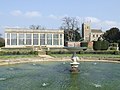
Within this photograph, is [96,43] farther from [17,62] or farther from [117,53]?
[17,62]

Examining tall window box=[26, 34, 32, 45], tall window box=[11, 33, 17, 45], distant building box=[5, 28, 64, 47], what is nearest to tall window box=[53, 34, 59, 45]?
distant building box=[5, 28, 64, 47]

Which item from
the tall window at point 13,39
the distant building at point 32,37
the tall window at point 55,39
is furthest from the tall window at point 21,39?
the tall window at point 55,39

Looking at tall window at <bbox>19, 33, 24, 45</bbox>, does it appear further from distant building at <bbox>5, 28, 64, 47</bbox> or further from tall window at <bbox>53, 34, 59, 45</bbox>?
tall window at <bbox>53, 34, 59, 45</bbox>

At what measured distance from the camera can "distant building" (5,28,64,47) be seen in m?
58.0

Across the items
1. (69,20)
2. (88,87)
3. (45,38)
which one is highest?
(69,20)

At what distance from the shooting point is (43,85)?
13.9 m

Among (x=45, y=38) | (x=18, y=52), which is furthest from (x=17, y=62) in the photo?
(x=45, y=38)

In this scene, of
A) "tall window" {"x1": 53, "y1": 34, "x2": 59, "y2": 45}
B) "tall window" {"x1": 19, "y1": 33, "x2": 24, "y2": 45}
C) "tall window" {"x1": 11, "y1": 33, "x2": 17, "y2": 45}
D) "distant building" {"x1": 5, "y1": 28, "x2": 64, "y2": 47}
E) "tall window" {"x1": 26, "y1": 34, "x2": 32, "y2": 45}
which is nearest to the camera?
"tall window" {"x1": 11, "y1": 33, "x2": 17, "y2": 45}

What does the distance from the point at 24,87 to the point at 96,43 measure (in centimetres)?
3312

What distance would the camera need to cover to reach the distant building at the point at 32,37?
57969mm

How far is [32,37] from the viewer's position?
59.4 metres

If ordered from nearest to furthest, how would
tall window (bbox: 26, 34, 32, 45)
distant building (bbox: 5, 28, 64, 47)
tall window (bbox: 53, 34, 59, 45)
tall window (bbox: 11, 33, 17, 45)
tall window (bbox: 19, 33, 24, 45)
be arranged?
tall window (bbox: 11, 33, 17, 45)
distant building (bbox: 5, 28, 64, 47)
tall window (bbox: 19, 33, 24, 45)
tall window (bbox: 26, 34, 32, 45)
tall window (bbox: 53, 34, 59, 45)

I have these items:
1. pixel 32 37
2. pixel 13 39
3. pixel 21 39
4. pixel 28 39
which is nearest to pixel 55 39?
pixel 32 37

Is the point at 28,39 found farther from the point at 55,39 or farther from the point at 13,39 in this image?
the point at 55,39
